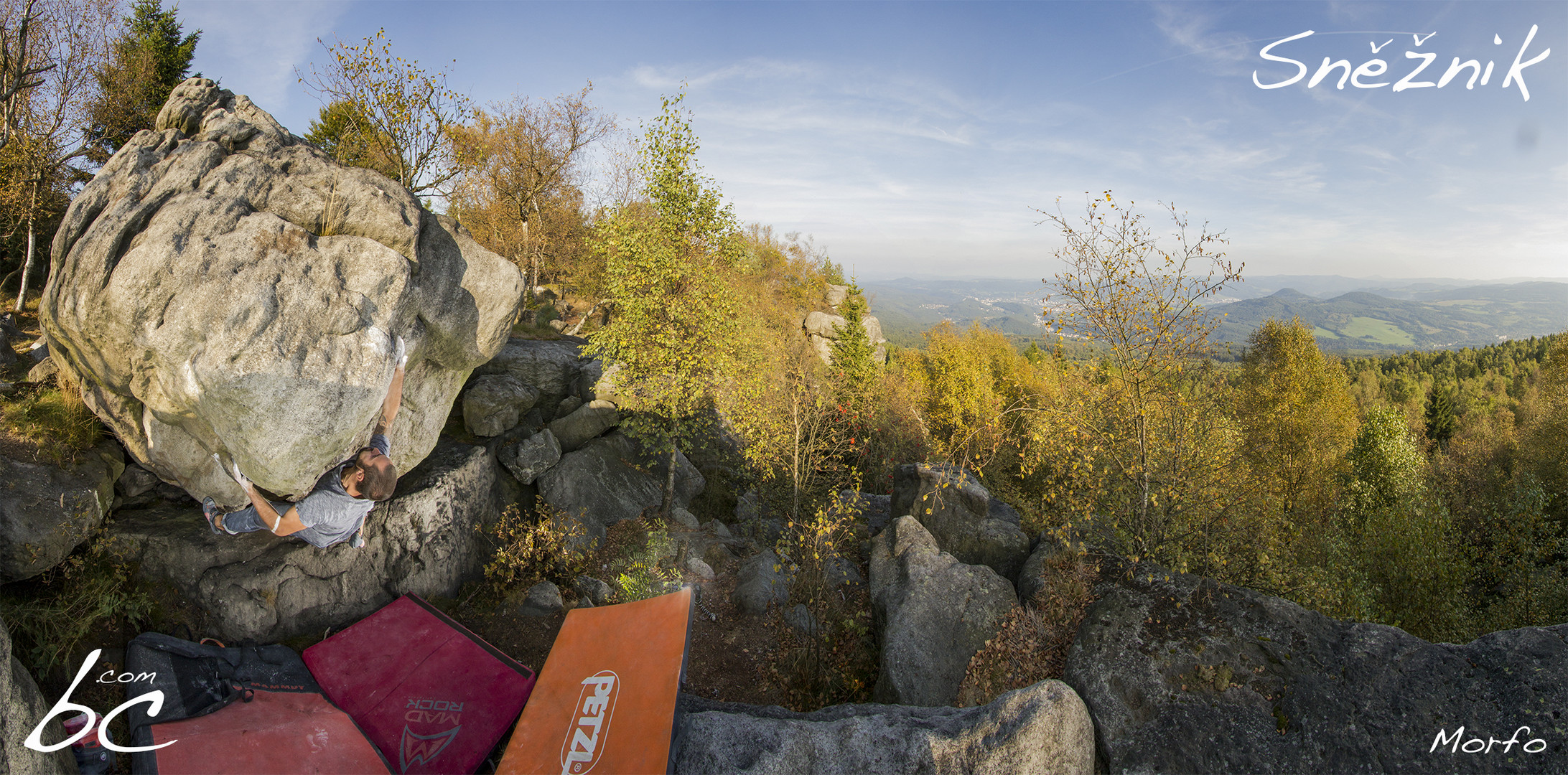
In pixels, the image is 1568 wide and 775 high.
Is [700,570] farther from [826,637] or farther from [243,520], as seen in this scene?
[243,520]

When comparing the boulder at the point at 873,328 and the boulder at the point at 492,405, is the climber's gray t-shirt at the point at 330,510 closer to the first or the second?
the boulder at the point at 492,405

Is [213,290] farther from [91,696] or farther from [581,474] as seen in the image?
[581,474]

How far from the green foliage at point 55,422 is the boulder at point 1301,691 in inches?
457

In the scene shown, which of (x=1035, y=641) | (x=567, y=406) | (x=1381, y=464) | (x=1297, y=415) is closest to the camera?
(x=1035, y=641)

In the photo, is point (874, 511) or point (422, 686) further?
point (874, 511)

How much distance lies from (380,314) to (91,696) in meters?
4.45

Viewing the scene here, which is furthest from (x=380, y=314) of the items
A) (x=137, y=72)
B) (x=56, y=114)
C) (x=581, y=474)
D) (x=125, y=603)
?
(x=137, y=72)

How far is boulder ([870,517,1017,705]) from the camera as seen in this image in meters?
7.39

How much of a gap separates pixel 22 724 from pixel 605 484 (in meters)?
8.23

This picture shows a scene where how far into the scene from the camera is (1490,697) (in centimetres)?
452

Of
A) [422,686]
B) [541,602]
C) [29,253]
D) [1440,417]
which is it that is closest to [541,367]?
[541,602]

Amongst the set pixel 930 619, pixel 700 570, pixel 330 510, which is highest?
pixel 330 510

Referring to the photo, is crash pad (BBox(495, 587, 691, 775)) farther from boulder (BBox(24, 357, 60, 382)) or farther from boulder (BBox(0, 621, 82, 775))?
boulder (BBox(24, 357, 60, 382))

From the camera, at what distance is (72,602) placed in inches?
230
